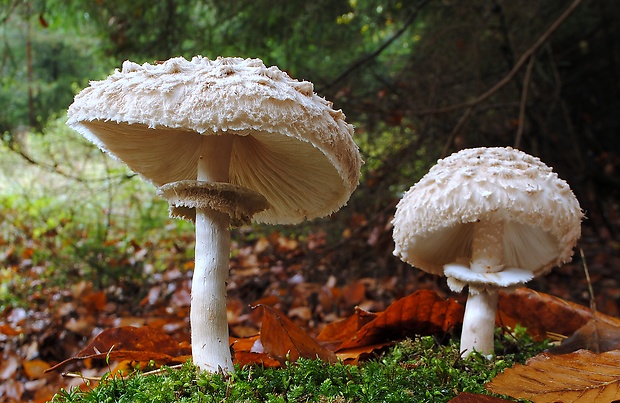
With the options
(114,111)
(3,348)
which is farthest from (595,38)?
(3,348)

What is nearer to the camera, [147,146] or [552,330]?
[147,146]

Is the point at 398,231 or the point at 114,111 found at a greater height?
the point at 114,111

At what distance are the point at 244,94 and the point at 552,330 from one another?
2360 mm

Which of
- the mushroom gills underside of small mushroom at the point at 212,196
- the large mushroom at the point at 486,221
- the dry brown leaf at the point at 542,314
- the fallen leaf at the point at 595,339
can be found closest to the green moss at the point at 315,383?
the large mushroom at the point at 486,221

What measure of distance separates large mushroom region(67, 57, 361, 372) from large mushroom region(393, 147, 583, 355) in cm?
34

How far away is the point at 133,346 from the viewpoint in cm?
222

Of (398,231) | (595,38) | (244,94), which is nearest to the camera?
(244,94)

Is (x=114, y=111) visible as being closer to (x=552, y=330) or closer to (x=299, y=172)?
(x=299, y=172)

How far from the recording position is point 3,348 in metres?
4.71

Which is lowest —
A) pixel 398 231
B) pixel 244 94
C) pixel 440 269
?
pixel 440 269

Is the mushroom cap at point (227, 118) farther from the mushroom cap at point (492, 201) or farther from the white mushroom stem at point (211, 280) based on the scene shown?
the mushroom cap at point (492, 201)

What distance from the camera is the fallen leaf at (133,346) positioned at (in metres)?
2.08

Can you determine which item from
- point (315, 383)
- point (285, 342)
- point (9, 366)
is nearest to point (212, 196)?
point (285, 342)

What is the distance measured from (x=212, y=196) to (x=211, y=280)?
34 centimetres
